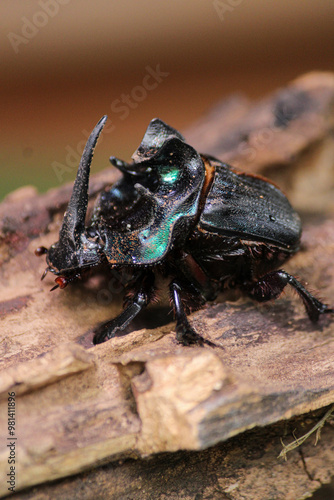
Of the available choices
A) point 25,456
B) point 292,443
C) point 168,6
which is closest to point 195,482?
point 292,443

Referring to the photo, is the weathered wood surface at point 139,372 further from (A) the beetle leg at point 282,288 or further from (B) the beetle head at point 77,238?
(B) the beetle head at point 77,238
